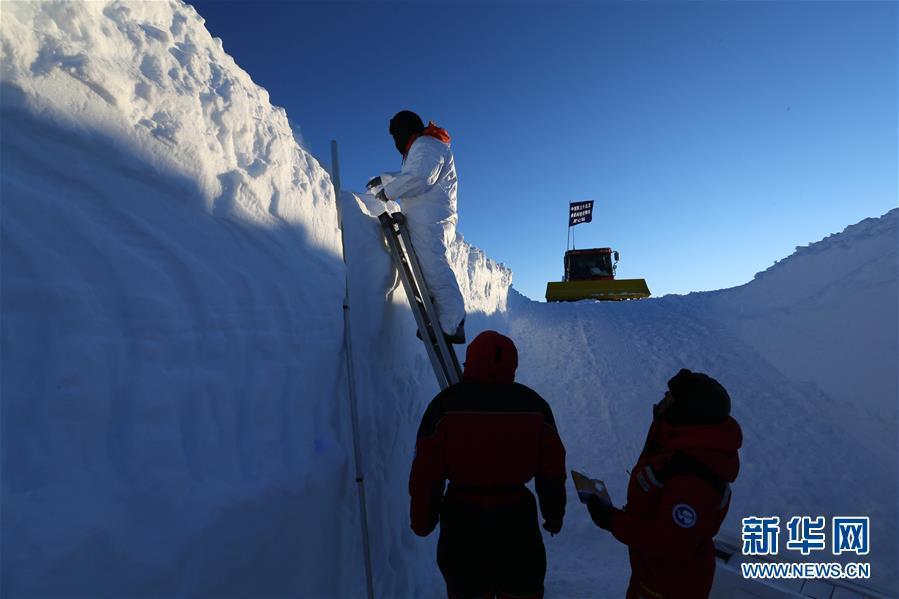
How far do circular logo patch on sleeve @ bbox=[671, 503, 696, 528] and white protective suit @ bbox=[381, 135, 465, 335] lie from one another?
214 cm

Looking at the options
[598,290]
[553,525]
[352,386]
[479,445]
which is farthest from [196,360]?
[598,290]

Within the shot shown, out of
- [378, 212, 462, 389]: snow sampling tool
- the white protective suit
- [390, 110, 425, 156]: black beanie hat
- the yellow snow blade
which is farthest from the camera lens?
the yellow snow blade

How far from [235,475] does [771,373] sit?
6.92m

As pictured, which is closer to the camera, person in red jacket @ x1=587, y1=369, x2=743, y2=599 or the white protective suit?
person in red jacket @ x1=587, y1=369, x2=743, y2=599

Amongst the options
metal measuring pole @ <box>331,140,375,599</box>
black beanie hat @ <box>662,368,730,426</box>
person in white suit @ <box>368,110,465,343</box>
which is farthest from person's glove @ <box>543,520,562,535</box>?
person in white suit @ <box>368,110,465,343</box>

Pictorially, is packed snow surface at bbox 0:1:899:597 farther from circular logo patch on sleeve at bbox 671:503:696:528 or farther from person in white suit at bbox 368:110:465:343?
circular logo patch on sleeve at bbox 671:503:696:528

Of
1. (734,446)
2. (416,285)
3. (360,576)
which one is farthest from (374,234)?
(734,446)

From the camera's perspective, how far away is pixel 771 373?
621cm

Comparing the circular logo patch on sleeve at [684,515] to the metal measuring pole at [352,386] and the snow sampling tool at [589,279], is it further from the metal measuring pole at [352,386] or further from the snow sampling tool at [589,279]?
the snow sampling tool at [589,279]

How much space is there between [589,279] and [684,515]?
15.2m

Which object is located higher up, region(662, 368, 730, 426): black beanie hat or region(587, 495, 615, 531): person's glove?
region(662, 368, 730, 426): black beanie hat

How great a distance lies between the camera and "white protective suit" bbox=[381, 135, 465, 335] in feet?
11.9

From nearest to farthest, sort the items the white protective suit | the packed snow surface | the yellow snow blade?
the packed snow surface
the white protective suit
the yellow snow blade

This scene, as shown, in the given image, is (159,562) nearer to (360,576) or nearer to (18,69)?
(360,576)
